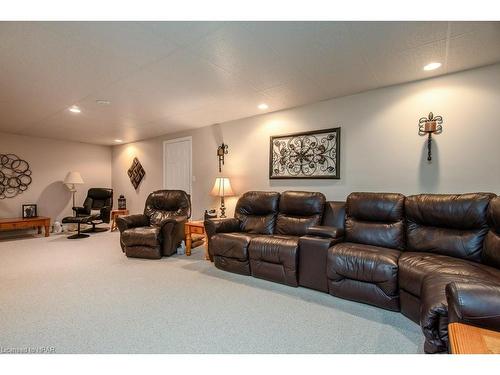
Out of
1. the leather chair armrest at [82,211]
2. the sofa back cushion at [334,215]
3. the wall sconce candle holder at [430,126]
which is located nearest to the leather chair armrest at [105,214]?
the leather chair armrest at [82,211]

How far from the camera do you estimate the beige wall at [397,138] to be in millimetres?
2473

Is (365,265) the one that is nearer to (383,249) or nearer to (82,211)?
(383,249)

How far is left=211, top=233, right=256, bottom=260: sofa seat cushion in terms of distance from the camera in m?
2.96

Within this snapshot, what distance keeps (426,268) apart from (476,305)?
91 centimetres

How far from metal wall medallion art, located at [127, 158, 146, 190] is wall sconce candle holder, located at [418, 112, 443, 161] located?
222 inches

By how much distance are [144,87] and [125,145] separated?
4256mm

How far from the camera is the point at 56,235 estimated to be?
5.44m

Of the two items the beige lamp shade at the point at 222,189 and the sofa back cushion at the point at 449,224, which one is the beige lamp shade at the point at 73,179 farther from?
the sofa back cushion at the point at 449,224

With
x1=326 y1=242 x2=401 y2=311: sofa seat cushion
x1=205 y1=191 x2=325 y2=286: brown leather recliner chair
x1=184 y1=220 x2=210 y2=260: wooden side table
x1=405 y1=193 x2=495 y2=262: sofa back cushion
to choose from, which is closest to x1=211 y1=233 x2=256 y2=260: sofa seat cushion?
x1=205 y1=191 x2=325 y2=286: brown leather recliner chair

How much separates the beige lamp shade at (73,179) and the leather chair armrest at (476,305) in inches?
278

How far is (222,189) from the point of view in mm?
4129

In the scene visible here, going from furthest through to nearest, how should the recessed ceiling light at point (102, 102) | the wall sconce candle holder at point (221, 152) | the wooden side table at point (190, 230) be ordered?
the wall sconce candle holder at point (221, 152)
the wooden side table at point (190, 230)
the recessed ceiling light at point (102, 102)

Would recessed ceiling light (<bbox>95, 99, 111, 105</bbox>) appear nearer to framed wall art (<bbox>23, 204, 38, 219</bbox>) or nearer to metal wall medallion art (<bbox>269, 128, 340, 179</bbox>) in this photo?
metal wall medallion art (<bbox>269, 128, 340, 179</bbox>)

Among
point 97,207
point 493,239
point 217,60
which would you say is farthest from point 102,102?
point 493,239
